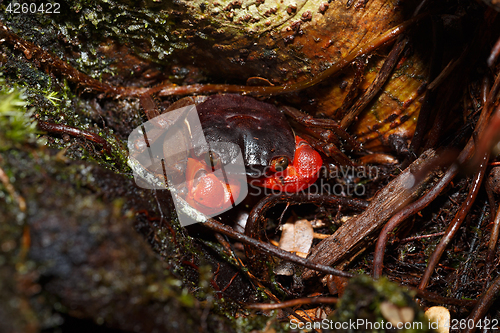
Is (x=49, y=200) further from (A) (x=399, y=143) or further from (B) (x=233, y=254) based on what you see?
(A) (x=399, y=143)

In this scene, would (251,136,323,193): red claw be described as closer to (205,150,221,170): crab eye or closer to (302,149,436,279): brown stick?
(205,150,221,170): crab eye

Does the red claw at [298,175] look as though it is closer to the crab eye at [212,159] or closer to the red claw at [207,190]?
the red claw at [207,190]

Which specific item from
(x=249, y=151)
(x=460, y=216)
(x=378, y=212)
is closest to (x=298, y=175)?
(x=249, y=151)

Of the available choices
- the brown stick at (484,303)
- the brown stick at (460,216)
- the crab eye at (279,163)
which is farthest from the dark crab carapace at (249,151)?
the brown stick at (484,303)

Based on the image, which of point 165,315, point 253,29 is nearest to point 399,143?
point 253,29

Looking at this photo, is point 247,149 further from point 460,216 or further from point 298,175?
point 460,216

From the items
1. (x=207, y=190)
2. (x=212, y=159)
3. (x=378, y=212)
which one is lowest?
(x=378, y=212)
